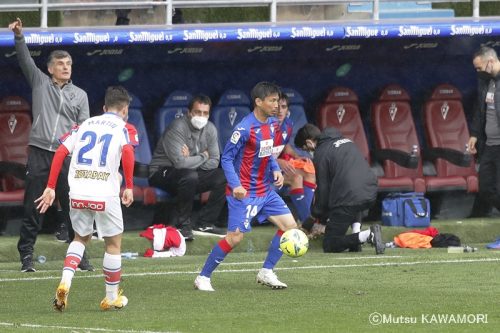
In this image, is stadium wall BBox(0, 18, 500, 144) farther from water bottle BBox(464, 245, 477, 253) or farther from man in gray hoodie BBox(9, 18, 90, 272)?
water bottle BBox(464, 245, 477, 253)

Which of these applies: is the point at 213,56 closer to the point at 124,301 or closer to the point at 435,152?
the point at 435,152

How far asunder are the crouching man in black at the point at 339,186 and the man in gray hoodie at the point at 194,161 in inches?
42.0

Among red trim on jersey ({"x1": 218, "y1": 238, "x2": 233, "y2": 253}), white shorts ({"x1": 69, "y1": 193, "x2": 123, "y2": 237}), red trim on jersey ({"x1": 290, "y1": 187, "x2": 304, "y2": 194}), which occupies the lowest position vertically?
red trim on jersey ({"x1": 218, "y1": 238, "x2": 233, "y2": 253})

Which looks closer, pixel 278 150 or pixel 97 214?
pixel 97 214

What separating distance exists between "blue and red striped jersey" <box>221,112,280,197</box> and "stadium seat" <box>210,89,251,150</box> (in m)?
4.63

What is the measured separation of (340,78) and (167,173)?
334cm

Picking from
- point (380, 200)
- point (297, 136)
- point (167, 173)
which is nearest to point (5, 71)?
point (167, 173)

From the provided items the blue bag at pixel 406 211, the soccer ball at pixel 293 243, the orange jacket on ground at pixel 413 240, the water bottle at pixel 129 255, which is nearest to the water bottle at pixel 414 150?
the blue bag at pixel 406 211

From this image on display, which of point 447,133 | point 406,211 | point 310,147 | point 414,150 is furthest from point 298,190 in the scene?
point 447,133

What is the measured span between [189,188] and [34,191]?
245 cm

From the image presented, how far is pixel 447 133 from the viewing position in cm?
1773

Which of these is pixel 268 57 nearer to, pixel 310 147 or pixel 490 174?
pixel 310 147

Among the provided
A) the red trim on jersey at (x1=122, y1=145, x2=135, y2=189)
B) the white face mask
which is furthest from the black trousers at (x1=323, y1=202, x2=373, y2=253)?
the red trim on jersey at (x1=122, y1=145, x2=135, y2=189)

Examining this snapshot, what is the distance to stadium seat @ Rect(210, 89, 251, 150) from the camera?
16812 mm
